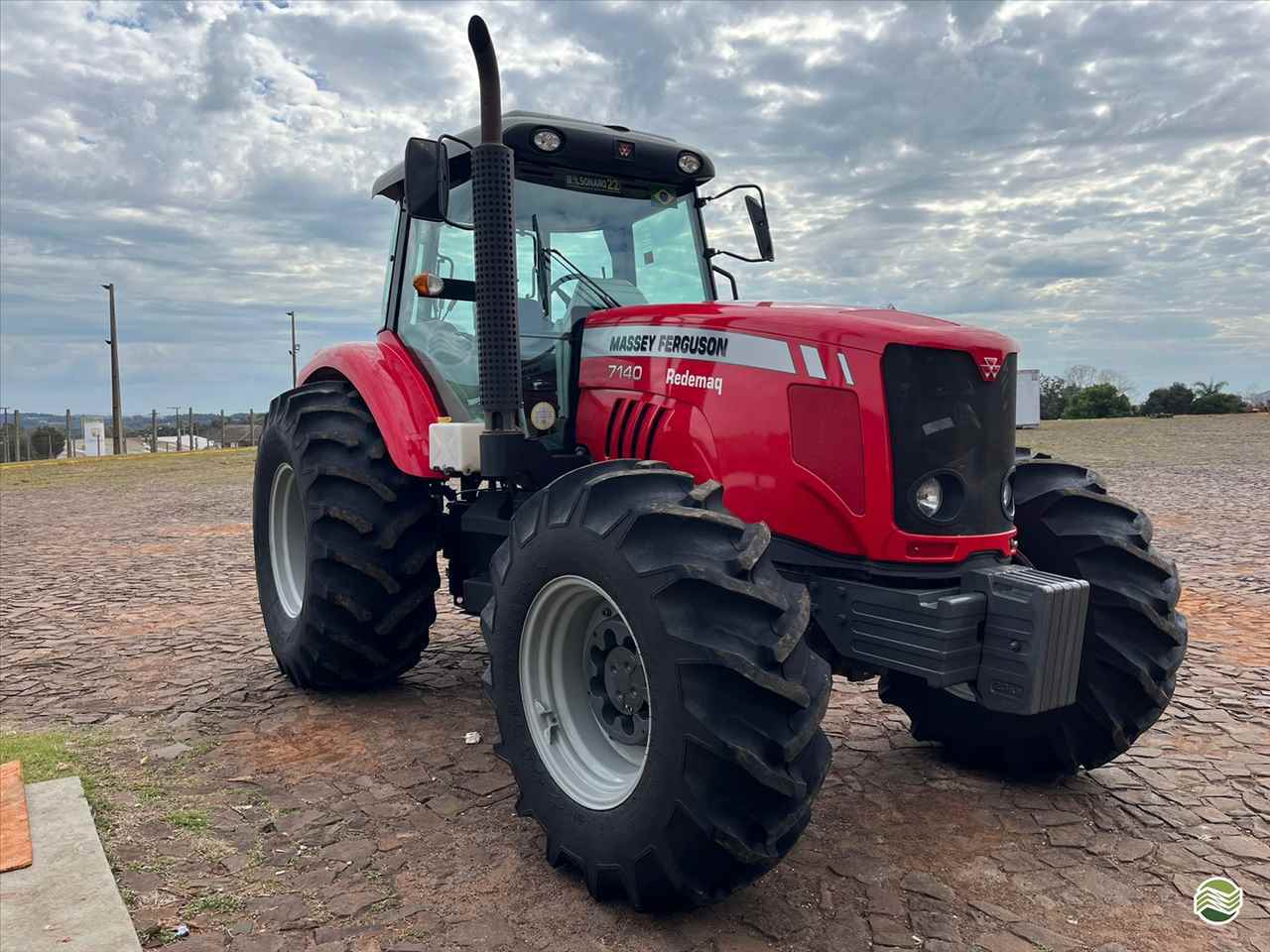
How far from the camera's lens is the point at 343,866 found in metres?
3.51

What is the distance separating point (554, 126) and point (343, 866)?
318cm

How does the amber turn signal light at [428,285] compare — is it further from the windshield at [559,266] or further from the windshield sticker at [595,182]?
the windshield sticker at [595,182]

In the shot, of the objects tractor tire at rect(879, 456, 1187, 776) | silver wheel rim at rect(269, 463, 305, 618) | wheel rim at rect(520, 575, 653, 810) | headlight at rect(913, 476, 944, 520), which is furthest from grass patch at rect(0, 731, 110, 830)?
tractor tire at rect(879, 456, 1187, 776)

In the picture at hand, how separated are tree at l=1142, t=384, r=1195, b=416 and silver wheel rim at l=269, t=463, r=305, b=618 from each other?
41.7 meters

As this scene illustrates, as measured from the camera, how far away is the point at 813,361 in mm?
3537

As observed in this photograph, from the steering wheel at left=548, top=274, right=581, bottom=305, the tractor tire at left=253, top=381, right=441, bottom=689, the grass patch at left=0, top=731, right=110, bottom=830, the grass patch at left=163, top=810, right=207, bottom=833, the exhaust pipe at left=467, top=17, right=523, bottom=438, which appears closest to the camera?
the grass patch at left=163, top=810, right=207, bottom=833

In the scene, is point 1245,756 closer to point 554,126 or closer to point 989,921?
point 989,921

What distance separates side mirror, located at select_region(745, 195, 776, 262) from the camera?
16.8 ft

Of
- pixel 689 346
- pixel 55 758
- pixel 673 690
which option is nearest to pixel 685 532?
pixel 673 690

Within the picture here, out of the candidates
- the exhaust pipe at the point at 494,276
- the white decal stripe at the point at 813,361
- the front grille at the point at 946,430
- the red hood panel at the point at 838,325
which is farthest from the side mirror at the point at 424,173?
the front grille at the point at 946,430

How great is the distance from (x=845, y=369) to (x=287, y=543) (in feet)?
12.4

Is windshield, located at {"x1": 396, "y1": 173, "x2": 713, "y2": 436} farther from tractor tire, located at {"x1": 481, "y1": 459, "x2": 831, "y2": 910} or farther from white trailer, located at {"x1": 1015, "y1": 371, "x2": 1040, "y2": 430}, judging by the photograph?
white trailer, located at {"x1": 1015, "y1": 371, "x2": 1040, "y2": 430}

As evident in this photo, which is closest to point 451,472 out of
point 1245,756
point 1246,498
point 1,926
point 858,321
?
point 858,321

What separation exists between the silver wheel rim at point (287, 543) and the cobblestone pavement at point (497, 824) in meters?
0.50
